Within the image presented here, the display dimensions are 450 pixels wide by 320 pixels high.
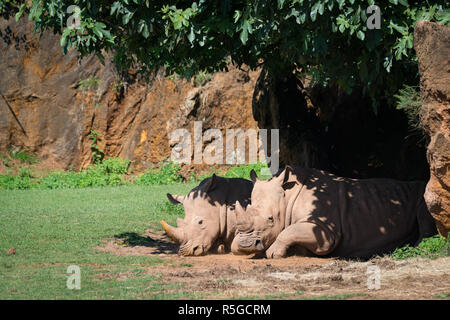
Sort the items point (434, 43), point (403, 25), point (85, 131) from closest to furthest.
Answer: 1. point (434, 43)
2. point (403, 25)
3. point (85, 131)

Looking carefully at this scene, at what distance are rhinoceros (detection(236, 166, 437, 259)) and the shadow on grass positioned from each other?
1.48 metres

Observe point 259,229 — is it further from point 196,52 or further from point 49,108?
point 49,108

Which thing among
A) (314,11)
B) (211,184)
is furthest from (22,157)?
Answer: (314,11)

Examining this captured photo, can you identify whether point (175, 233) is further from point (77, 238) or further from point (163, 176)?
point (163, 176)

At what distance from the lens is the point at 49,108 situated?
22.0 meters

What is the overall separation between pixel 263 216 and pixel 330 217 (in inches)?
37.5

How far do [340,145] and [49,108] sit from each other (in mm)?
12685

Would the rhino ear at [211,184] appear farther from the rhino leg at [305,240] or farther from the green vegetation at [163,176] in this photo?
the green vegetation at [163,176]

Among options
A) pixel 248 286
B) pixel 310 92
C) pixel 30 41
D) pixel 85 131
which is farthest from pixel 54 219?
pixel 30 41

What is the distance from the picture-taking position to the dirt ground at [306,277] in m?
6.34

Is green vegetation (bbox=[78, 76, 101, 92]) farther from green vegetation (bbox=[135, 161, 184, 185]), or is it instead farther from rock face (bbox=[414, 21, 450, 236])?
rock face (bbox=[414, 21, 450, 236])

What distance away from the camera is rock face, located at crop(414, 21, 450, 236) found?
7402 mm

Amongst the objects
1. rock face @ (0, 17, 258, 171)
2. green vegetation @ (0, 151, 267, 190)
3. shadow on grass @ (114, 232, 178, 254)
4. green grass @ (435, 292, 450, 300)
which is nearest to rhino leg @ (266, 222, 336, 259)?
shadow on grass @ (114, 232, 178, 254)

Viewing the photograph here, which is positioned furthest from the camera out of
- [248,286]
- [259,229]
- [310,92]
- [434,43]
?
[310,92]
